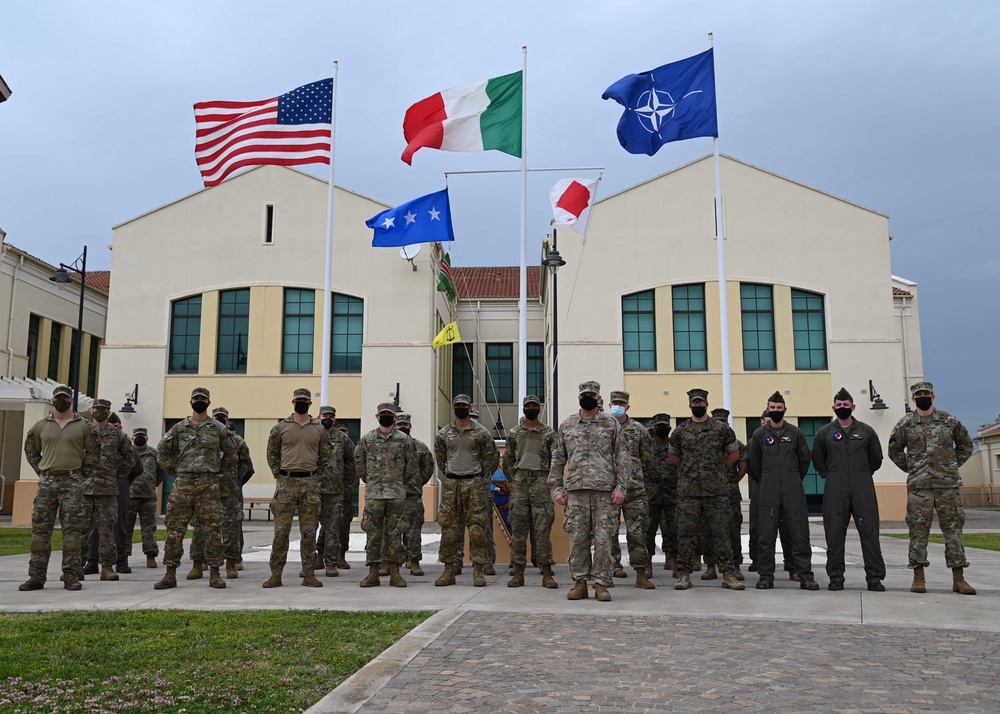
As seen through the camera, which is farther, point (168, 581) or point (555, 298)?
point (555, 298)

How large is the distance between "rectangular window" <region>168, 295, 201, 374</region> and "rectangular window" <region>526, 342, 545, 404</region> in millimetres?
12841

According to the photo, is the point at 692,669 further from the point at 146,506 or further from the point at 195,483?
the point at 146,506

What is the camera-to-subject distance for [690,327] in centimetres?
2761

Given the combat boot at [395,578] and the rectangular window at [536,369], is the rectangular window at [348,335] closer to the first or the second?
the rectangular window at [536,369]

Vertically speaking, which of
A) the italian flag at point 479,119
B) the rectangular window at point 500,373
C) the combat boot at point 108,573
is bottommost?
the combat boot at point 108,573

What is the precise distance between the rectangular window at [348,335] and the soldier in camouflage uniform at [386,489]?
60.9 ft

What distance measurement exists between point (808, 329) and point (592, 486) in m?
21.2

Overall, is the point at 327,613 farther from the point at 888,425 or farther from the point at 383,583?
the point at 888,425

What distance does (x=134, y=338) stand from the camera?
1131 inches

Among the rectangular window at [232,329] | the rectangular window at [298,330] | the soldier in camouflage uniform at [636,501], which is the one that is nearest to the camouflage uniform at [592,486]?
the soldier in camouflage uniform at [636,501]

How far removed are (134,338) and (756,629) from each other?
26.4 metres

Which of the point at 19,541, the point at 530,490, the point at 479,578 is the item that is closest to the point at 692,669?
the point at 479,578

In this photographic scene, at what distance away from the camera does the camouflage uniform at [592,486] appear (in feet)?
27.6

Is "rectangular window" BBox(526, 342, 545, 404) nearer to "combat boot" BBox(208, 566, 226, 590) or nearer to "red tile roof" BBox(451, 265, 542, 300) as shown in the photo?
"red tile roof" BBox(451, 265, 542, 300)
